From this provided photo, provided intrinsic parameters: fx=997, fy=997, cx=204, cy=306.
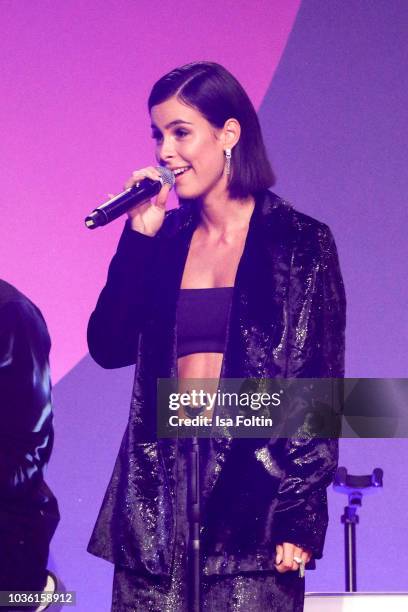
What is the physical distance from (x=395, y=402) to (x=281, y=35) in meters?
1.03

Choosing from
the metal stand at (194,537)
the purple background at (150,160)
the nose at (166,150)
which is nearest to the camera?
the metal stand at (194,537)

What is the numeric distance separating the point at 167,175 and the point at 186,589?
0.81m

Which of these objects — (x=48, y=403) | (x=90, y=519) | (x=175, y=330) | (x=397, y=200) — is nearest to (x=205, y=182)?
(x=175, y=330)

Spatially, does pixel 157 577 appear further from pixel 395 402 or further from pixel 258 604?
pixel 395 402

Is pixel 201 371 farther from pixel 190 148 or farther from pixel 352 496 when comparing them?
pixel 352 496

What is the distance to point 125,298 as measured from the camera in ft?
6.59

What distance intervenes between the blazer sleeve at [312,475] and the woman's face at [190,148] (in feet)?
1.22

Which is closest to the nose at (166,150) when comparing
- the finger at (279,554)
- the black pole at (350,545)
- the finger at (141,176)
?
the finger at (141,176)

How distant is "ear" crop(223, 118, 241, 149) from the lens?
2.10m

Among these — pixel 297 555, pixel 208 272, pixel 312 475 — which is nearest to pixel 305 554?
pixel 297 555

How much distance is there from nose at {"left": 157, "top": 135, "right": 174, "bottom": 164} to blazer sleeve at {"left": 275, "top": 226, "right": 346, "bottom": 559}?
0.43m

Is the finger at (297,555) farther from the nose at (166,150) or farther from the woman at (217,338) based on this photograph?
the nose at (166,150)

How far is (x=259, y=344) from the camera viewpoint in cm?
190

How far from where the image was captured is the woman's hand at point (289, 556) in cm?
176
